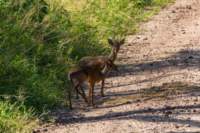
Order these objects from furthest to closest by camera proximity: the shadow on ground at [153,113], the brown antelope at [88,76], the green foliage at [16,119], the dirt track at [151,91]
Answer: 1. the brown antelope at [88,76]
2. the shadow on ground at [153,113]
3. the dirt track at [151,91]
4. the green foliage at [16,119]

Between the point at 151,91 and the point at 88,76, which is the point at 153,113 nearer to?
the point at 88,76

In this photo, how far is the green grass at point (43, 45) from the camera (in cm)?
977

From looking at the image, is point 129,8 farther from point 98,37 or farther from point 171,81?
point 171,81

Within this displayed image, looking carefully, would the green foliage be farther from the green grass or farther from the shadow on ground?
the shadow on ground

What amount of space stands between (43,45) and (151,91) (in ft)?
6.84

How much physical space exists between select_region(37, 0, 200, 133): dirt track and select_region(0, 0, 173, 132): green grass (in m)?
0.39

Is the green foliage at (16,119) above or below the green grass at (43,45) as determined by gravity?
below

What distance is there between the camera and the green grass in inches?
385

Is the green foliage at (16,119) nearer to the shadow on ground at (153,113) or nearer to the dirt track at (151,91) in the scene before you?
the dirt track at (151,91)

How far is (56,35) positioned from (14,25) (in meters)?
1.37

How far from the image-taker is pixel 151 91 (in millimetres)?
10539

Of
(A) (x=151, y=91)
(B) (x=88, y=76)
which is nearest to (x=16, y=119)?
(B) (x=88, y=76)

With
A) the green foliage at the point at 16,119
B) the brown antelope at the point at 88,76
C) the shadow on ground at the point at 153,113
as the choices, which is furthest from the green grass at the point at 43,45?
the shadow on ground at the point at 153,113

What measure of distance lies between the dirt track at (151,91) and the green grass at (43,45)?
1.29 feet
